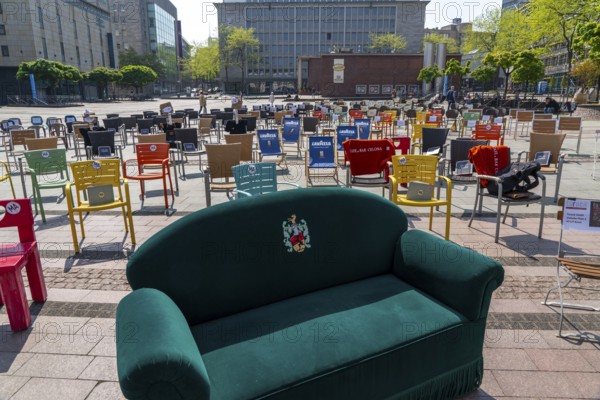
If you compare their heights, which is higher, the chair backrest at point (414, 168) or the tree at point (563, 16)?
the tree at point (563, 16)

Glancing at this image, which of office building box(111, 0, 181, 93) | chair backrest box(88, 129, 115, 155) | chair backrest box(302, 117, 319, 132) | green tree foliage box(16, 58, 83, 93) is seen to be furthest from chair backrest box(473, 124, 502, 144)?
office building box(111, 0, 181, 93)

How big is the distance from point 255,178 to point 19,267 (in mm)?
2647

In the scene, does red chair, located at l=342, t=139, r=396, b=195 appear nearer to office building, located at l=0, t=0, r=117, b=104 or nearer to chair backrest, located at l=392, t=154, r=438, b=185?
chair backrest, located at l=392, t=154, r=438, b=185

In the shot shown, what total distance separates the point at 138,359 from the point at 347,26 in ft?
314

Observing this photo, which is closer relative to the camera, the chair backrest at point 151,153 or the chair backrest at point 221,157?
the chair backrest at point 221,157

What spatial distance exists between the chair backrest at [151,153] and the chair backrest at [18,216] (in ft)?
11.0

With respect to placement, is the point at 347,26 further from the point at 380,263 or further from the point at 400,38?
the point at 380,263

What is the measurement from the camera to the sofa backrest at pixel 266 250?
2547 millimetres

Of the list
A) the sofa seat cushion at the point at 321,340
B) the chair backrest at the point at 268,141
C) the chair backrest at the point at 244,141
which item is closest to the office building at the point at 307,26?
the chair backrest at the point at 268,141

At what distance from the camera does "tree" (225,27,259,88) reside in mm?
75875

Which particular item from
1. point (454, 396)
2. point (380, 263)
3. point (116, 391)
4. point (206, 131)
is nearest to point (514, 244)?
point (380, 263)

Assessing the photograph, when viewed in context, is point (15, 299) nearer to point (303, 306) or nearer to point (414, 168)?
point (303, 306)

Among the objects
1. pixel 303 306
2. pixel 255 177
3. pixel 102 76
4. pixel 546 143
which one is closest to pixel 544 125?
pixel 546 143

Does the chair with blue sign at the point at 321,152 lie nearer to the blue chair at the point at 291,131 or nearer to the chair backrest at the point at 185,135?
the blue chair at the point at 291,131
